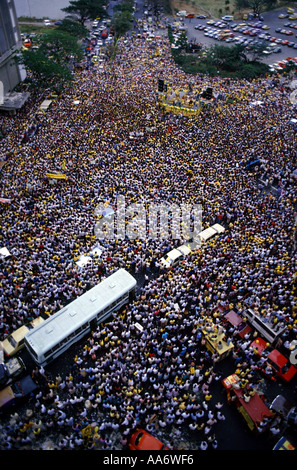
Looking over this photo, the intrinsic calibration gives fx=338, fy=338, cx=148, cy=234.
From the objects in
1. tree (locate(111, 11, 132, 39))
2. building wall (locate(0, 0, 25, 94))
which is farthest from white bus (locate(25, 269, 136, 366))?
tree (locate(111, 11, 132, 39))

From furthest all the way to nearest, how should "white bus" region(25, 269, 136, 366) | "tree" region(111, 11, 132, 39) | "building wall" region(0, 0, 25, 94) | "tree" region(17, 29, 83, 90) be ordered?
"tree" region(111, 11, 132, 39)
"tree" region(17, 29, 83, 90)
"building wall" region(0, 0, 25, 94)
"white bus" region(25, 269, 136, 366)

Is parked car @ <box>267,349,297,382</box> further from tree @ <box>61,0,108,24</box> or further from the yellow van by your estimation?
tree @ <box>61,0,108,24</box>

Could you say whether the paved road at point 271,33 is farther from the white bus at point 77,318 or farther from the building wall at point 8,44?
the white bus at point 77,318

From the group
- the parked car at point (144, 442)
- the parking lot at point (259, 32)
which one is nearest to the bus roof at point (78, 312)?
the parked car at point (144, 442)

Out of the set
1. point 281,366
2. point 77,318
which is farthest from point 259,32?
point 77,318

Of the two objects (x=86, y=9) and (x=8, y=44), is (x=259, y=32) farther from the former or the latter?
(x=8, y=44)
